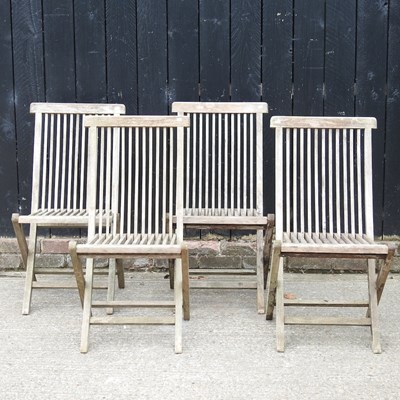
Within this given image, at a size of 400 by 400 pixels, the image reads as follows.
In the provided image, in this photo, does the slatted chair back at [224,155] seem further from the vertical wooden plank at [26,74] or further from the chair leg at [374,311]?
the vertical wooden plank at [26,74]

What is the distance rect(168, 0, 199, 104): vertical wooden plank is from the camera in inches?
168

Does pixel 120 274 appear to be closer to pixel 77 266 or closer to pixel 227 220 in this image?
pixel 227 220

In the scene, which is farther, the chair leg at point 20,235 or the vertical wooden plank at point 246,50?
the vertical wooden plank at point 246,50

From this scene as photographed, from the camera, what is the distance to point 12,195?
441 centimetres

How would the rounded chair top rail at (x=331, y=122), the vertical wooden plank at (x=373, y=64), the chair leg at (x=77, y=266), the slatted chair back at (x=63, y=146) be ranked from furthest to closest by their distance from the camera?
the vertical wooden plank at (x=373, y=64)
the slatted chair back at (x=63, y=146)
the rounded chair top rail at (x=331, y=122)
the chair leg at (x=77, y=266)

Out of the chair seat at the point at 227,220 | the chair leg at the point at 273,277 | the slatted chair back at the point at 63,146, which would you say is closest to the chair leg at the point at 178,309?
the chair seat at the point at 227,220

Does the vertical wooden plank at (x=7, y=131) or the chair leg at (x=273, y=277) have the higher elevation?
the vertical wooden plank at (x=7, y=131)

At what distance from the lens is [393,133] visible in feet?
14.1

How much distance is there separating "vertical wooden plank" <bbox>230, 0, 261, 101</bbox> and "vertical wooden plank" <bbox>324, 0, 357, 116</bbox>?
1.52 ft

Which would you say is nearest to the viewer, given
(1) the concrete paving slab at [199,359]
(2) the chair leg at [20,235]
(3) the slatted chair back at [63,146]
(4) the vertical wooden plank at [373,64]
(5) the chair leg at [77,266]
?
(1) the concrete paving slab at [199,359]

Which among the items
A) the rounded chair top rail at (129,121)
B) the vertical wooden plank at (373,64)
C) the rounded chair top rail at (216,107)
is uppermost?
the vertical wooden plank at (373,64)

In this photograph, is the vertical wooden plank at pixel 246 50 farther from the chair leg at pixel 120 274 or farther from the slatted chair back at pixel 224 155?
the chair leg at pixel 120 274

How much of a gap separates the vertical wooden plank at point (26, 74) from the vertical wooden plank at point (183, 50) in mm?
882

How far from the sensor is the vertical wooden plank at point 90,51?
427 cm
